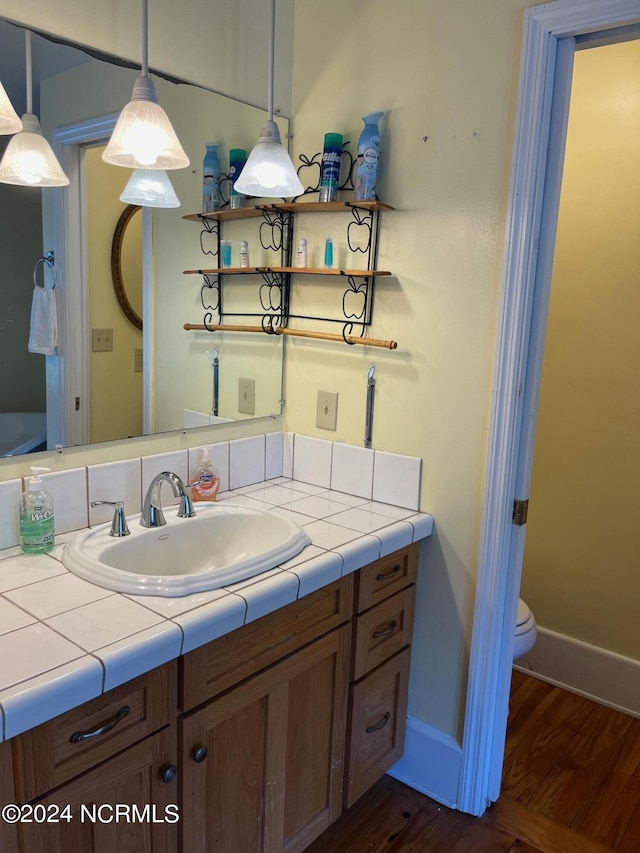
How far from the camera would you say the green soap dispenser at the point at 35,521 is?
1363 mm

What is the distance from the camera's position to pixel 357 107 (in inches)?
71.2

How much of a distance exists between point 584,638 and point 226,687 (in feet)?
5.67

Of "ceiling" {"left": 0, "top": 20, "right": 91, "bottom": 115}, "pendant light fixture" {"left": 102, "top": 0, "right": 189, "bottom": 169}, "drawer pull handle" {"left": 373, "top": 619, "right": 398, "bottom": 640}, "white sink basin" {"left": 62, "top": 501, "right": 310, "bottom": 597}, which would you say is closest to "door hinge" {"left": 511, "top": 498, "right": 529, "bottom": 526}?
"drawer pull handle" {"left": 373, "top": 619, "right": 398, "bottom": 640}

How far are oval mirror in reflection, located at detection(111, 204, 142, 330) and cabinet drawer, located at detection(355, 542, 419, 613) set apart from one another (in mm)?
886

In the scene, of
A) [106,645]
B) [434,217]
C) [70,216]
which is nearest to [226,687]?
[106,645]

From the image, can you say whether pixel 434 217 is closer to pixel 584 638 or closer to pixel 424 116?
pixel 424 116

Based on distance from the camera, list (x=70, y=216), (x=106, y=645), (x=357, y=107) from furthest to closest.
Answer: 1. (x=357, y=107)
2. (x=70, y=216)
3. (x=106, y=645)

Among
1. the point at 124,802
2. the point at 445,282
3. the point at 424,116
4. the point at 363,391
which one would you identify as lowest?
the point at 124,802

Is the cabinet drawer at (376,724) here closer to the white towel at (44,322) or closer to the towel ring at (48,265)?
the white towel at (44,322)

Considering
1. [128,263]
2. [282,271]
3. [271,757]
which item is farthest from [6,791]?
[282,271]

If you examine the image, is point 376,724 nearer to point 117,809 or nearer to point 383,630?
point 383,630

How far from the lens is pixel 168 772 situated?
1.14 meters

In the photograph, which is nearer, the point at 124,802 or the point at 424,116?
the point at 124,802

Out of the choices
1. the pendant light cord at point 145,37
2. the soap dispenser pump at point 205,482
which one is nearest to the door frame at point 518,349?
the soap dispenser pump at point 205,482
